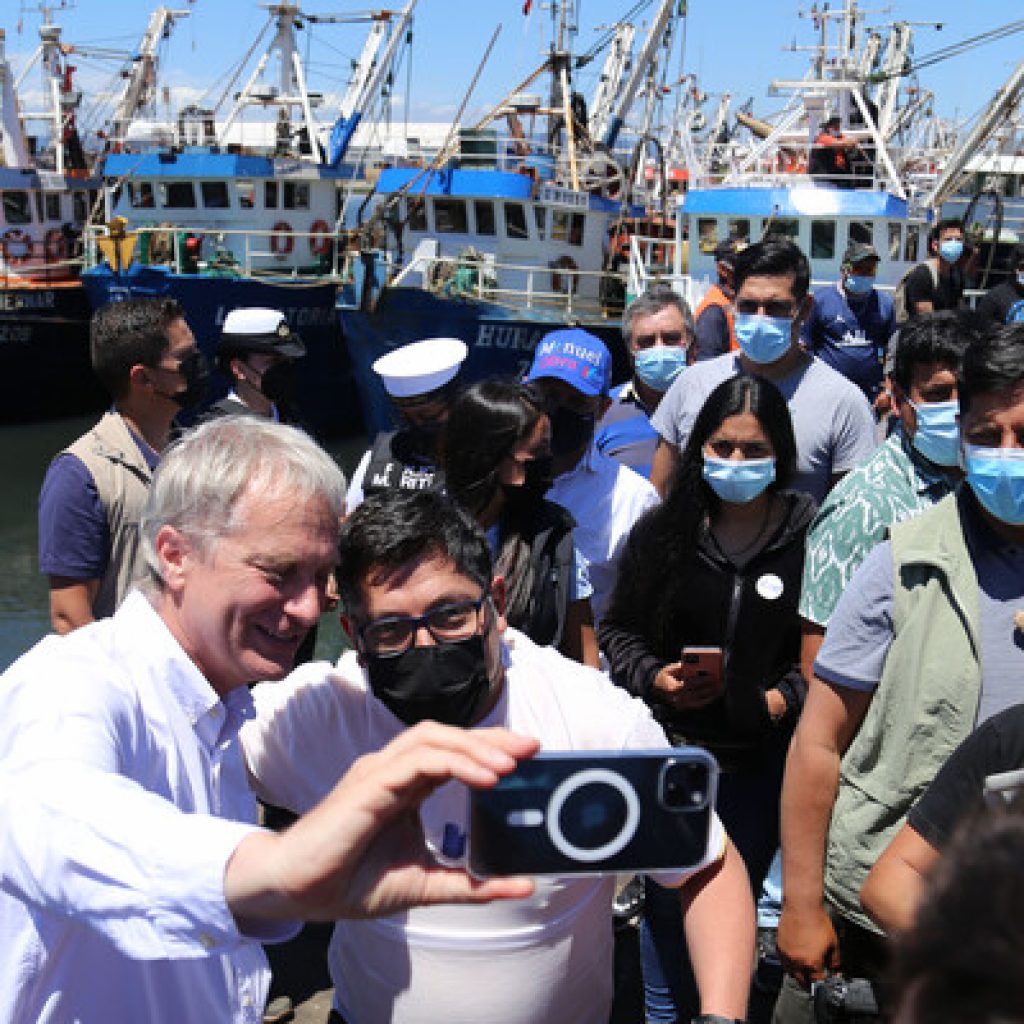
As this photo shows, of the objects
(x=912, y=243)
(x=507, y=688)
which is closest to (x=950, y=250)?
(x=507, y=688)

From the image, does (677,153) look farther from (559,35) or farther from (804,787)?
(804,787)

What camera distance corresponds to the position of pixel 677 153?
1307 inches

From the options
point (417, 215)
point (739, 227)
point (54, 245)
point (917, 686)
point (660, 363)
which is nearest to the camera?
point (917, 686)

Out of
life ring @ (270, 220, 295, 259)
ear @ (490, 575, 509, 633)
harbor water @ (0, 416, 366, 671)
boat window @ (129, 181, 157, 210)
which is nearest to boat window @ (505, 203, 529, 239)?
harbor water @ (0, 416, 366, 671)

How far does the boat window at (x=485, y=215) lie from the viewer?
1791 cm

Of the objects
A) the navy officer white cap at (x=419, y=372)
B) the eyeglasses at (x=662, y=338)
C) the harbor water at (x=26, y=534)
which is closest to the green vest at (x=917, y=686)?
the navy officer white cap at (x=419, y=372)

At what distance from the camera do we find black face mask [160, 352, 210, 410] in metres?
3.38

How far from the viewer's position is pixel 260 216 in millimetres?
20906

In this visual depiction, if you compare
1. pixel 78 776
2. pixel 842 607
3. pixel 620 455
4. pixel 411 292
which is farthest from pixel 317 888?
pixel 411 292

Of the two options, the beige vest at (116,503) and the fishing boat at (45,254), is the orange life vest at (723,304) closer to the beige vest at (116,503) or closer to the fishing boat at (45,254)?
the beige vest at (116,503)

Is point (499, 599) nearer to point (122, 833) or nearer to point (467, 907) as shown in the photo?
point (467, 907)

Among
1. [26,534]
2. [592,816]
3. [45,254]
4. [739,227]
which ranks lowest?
[26,534]

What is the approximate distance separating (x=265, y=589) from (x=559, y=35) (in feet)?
66.1

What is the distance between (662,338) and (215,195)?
56.6 ft
